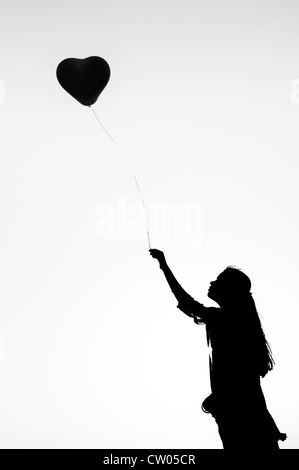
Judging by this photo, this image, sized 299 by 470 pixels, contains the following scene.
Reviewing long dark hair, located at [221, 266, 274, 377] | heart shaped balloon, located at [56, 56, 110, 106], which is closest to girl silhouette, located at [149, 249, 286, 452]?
long dark hair, located at [221, 266, 274, 377]

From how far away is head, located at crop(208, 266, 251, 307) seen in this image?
5.08 ft

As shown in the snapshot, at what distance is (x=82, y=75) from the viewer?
2.30 metres

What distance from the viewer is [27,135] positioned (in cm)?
305

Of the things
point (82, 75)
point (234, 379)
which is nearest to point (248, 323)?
point (234, 379)

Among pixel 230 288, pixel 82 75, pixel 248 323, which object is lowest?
pixel 248 323

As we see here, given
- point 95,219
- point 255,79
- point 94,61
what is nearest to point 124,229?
point 95,219

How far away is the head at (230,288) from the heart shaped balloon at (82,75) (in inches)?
48.5

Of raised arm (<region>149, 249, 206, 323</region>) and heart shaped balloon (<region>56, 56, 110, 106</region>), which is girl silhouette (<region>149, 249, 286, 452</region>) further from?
heart shaped balloon (<region>56, 56, 110, 106</region>)

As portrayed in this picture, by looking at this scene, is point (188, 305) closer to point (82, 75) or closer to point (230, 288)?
point (230, 288)

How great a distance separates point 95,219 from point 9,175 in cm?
60

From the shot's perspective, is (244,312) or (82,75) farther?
(82,75)

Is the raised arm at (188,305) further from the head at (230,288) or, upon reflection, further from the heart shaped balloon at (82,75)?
the heart shaped balloon at (82,75)

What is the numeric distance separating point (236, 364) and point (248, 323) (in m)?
0.13

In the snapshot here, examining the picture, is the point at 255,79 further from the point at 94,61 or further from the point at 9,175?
the point at 9,175
